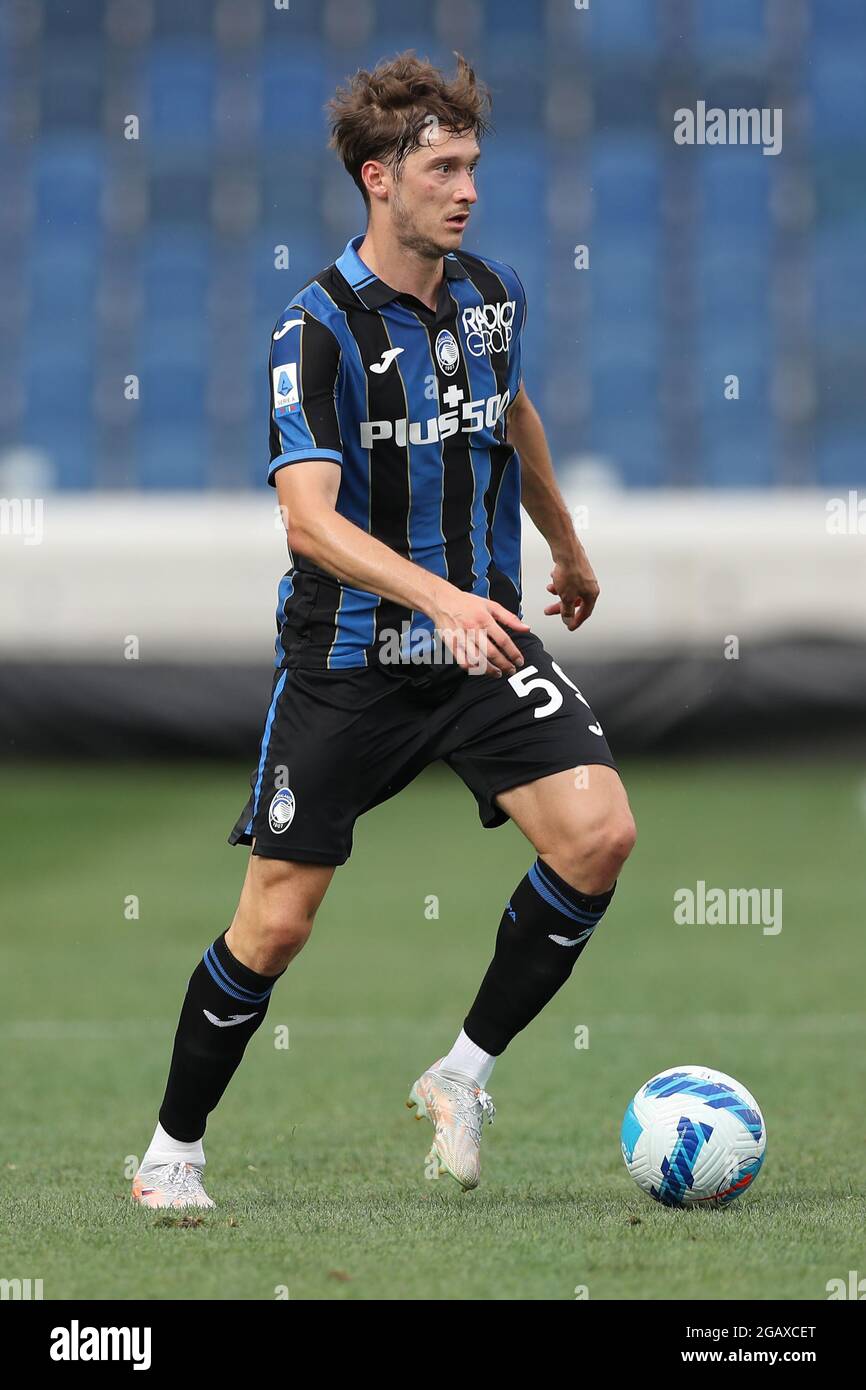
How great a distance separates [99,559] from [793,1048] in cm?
1260

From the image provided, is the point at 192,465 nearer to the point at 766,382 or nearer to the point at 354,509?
the point at 766,382

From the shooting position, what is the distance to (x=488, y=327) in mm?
4586

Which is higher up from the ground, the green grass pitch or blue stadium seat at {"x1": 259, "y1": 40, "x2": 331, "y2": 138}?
blue stadium seat at {"x1": 259, "y1": 40, "x2": 331, "y2": 138}

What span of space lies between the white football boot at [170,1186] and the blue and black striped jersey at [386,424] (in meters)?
1.16

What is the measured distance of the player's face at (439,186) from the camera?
14.0 ft

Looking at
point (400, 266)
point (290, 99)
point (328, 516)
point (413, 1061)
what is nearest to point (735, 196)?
point (290, 99)

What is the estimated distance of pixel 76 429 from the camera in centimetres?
2269

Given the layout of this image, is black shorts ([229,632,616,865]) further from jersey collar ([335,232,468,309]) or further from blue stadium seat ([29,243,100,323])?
blue stadium seat ([29,243,100,323])

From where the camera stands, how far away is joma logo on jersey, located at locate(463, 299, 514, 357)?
4531 mm

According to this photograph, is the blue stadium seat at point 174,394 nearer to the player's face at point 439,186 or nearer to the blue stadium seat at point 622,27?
the blue stadium seat at point 622,27

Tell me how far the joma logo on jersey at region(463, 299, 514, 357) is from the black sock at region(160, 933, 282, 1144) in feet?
4.86
